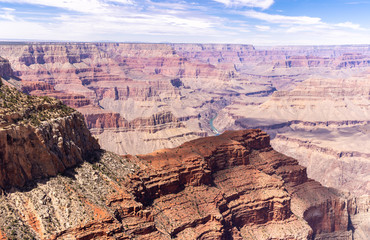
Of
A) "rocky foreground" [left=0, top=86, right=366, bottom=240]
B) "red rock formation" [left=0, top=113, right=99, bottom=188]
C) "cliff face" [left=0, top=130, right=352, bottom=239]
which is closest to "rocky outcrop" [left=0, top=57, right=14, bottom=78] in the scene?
"cliff face" [left=0, top=130, right=352, bottom=239]

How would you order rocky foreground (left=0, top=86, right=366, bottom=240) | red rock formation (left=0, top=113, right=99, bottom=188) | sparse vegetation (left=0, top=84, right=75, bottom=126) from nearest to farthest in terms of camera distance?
red rock formation (left=0, top=113, right=99, bottom=188), rocky foreground (left=0, top=86, right=366, bottom=240), sparse vegetation (left=0, top=84, right=75, bottom=126)

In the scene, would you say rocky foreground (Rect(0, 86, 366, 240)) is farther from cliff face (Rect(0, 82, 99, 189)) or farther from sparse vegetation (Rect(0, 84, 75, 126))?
sparse vegetation (Rect(0, 84, 75, 126))

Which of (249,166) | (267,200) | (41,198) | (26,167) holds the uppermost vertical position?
(26,167)

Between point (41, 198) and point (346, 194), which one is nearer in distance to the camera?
point (41, 198)

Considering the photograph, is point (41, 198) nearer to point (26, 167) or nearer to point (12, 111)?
point (26, 167)

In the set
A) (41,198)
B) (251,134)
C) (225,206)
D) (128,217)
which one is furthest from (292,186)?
→ (41,198)

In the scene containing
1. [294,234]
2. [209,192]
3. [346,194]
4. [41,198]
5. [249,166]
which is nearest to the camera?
[41,198]

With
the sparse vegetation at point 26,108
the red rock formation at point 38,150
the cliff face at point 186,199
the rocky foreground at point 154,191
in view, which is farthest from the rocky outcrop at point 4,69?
the red rock formation at point 38,150
